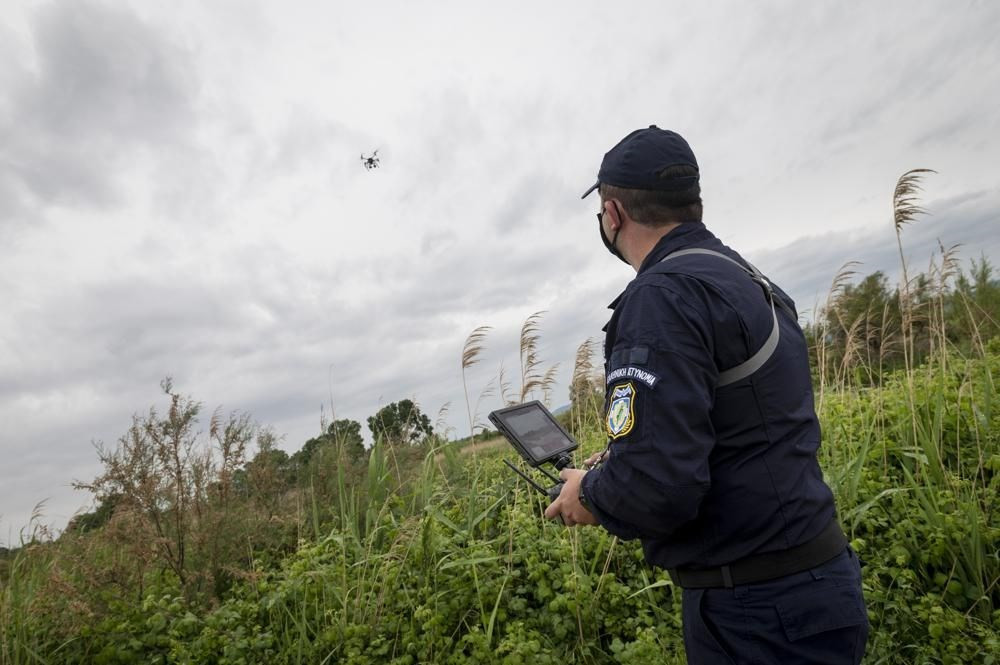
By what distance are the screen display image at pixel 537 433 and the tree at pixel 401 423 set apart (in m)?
3.42

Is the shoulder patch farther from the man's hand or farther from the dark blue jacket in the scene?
the man's hand

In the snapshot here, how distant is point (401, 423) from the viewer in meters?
6.02

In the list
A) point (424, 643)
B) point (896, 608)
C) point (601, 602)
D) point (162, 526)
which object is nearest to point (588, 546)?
point (601, 602)

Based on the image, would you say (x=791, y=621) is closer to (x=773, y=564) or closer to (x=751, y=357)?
(x=773, y=564)

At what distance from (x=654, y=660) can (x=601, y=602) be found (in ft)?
2.22

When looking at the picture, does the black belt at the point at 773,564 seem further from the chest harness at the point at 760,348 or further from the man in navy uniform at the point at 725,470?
the chest harness at the point at 760,348

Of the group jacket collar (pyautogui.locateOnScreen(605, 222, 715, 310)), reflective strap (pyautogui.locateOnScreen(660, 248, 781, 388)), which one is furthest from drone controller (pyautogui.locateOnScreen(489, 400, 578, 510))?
reflective strap (pyautogui.locateOnScreen(660, 248, 781, 388))

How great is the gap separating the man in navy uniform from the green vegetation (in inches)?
54.1

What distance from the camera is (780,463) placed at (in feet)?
5.64

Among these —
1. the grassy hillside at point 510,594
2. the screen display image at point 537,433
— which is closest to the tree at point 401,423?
the grassy hillside at point 510,594

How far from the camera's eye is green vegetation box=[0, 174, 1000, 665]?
3.32 m

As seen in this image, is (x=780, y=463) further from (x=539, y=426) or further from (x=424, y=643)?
(x=424, y=643)

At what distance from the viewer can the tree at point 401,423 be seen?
18.8ft

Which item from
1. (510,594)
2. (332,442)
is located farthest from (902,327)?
(332,442)
